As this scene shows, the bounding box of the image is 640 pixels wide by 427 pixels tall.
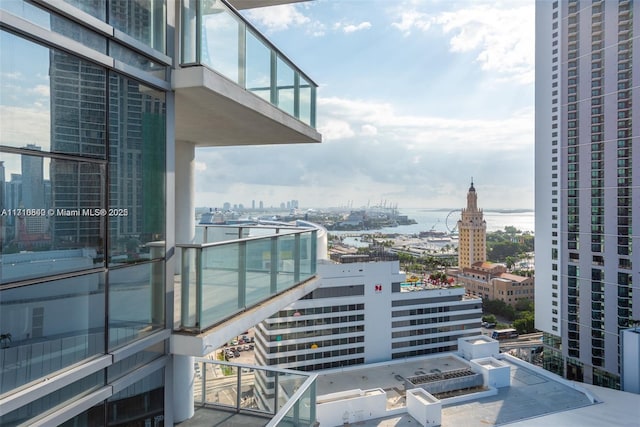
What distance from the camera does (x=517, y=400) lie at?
35.6 m

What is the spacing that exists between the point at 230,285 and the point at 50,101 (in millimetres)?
2349

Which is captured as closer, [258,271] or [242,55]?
[242,55]

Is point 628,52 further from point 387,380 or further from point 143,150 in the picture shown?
point 143,150

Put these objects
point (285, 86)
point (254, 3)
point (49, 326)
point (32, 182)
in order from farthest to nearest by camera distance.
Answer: point (254, 3)
point (285, 86)
point (49, 326)
point (32, 182)

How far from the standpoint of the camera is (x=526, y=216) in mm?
188125

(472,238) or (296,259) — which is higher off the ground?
(296,259)

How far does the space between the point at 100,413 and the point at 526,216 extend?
211551 mm

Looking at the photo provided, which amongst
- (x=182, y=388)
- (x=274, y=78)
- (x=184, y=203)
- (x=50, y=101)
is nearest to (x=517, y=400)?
(x=182, y=388)

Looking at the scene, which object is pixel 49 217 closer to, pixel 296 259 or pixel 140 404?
pixel 140 404

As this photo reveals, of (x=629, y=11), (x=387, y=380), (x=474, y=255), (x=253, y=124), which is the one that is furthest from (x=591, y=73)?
(x=474, y=255)

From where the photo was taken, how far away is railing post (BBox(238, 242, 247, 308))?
4262mm

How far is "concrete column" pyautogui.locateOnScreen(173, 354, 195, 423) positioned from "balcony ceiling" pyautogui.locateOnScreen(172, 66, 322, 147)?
2876 mm

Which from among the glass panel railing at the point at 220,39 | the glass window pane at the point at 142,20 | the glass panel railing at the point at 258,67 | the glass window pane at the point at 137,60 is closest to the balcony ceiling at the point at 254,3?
the glass panel railing at the point at 258,67

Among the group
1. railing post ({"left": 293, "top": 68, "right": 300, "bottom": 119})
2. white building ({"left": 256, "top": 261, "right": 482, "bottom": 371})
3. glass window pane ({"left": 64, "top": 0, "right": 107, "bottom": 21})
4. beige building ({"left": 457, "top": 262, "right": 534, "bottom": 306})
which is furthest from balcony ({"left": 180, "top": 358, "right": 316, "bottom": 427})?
beige building ({"left": 457, "top": 262, "right": 534, "bottom": 306})
